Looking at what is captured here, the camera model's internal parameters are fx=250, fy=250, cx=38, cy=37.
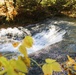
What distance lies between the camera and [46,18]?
32.5ft

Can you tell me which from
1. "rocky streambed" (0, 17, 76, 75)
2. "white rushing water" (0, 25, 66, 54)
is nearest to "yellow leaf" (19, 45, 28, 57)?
"rocky streambed" (0, 17, 76, 75)

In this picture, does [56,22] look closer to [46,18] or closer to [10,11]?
[46,18]

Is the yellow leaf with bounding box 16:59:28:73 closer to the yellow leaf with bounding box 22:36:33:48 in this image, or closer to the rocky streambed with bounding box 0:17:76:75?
the yellow leaf with bounding box 22:36:33:48

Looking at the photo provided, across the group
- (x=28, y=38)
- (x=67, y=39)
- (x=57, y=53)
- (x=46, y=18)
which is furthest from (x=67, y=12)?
(x=28, y=38)

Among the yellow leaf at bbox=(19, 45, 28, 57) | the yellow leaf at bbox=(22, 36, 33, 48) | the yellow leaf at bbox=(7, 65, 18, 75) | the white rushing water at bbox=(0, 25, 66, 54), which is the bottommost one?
the white rushing water at bbox=(0, 25, 66, 54)

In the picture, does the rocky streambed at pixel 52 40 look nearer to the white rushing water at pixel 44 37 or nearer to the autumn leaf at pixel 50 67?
the white rushing water at pixel 44 37

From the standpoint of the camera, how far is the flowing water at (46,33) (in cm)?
680

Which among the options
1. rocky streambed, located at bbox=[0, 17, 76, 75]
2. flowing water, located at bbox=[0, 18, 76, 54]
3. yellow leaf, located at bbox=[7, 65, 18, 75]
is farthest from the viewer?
flowing water, located at bbox=[0, 18, 76, 54]

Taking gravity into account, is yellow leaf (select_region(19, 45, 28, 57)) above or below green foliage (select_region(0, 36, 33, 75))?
above

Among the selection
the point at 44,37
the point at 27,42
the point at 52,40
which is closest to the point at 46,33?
the point at 44,37

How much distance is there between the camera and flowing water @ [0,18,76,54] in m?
6.80

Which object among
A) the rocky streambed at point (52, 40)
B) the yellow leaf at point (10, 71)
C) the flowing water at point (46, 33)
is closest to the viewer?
the yellow leaf at point (10, 71)

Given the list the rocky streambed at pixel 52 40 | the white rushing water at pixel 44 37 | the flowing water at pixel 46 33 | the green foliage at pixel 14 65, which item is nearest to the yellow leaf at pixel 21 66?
the green foliage at pixel 14 65

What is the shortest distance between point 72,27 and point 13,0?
9.99ft
